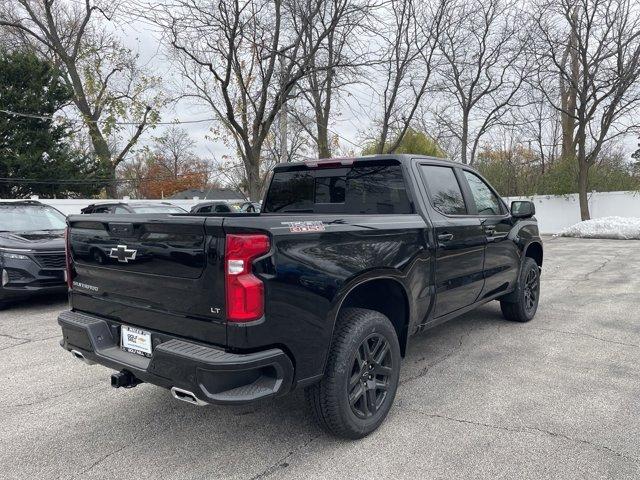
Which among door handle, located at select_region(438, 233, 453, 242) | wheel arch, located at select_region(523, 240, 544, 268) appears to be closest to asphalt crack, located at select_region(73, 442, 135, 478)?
door handle, located at select_region(438, 233, 453, 242)

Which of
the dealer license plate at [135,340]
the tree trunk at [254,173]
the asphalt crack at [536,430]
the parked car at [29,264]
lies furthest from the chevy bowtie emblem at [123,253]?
the tree trunk at [254,173]

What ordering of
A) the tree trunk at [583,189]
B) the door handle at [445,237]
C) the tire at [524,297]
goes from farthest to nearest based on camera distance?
the tree trunk at [583,189] < the tire at [524,297] < the door handle at [445,237]

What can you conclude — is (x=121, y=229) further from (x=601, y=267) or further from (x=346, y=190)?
(x=601, y=267)

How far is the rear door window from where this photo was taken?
13.0ft

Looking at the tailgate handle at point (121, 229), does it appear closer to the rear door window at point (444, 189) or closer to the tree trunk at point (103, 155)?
the rear door window at point (444, 189)

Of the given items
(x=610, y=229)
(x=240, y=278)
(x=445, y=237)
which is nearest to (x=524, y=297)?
(x=445, y=237)

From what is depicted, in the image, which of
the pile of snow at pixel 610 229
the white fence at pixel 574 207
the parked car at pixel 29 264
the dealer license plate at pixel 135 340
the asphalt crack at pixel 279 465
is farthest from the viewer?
the white fence at pixel 574 207

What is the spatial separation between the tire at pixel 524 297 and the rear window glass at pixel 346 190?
2536 mm

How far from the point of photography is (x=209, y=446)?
2.97 m

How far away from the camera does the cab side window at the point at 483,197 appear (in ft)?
15.4

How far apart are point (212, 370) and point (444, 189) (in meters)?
2.75

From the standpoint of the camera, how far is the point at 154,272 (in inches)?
106

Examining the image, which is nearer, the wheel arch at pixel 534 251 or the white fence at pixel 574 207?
the wheel arch at pixel 534 251

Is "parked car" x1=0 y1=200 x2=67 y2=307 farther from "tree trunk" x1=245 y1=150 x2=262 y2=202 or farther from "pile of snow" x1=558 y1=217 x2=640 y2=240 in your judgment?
"pile of snow" x1=558 y1=217 x2=640 y2=240
